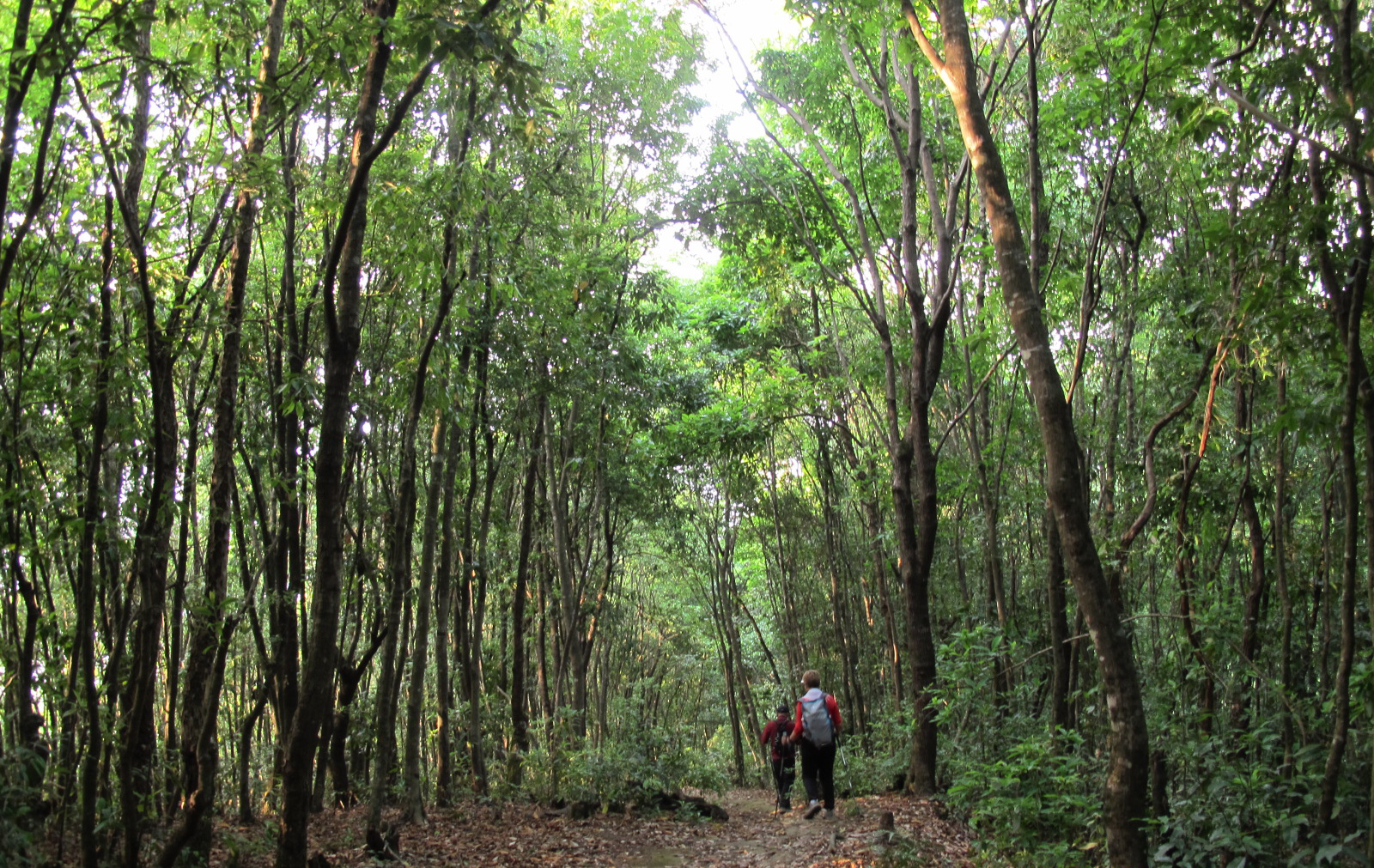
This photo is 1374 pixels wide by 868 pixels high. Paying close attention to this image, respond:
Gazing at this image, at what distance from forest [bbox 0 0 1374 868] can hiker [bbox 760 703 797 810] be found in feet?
4.38

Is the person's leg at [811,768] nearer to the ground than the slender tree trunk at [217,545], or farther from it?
nearer to the ground

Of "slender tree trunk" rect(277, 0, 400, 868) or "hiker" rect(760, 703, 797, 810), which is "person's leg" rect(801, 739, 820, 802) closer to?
"hiker" rect(760, 703, 797, 810)

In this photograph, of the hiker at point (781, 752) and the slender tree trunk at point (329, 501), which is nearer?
the slender tree trunk at point (329, 501)

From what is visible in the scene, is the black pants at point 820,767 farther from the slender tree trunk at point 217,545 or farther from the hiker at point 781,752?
the slender tree trunk at point 217,545

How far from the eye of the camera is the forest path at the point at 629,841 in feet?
21.3

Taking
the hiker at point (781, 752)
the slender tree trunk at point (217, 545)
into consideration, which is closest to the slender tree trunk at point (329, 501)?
the slender tree trunk at point (217, 545)

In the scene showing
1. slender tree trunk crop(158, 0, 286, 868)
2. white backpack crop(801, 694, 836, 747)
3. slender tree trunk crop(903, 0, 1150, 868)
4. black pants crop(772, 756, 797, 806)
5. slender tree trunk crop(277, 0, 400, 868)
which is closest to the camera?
slender tree trunk crop(903, 0, 1150, 868)

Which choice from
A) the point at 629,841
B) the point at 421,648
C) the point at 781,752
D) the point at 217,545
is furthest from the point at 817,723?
the point at 217,545

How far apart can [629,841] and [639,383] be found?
18.6ft

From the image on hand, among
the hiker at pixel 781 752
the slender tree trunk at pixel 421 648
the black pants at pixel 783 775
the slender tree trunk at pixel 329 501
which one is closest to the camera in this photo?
the slender tree trunk at pixel 329 501

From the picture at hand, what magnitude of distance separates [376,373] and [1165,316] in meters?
7.69

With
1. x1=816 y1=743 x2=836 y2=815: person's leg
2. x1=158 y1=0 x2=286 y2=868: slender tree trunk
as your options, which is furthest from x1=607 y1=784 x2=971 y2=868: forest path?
x1=158 y1=0 x2=286 y2=868: slender tree trunk

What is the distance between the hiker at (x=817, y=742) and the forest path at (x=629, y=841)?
222mm

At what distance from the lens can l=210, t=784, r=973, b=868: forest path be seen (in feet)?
21.3
